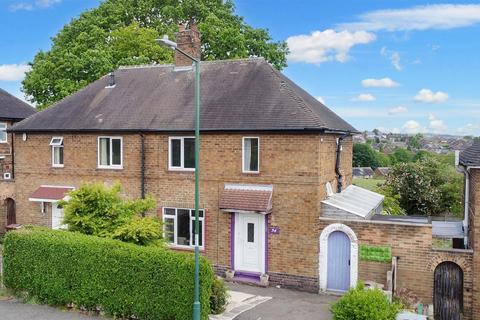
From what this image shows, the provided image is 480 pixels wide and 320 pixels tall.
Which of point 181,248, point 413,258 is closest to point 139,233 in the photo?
point 181,248

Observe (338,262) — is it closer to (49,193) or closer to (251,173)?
(251,173)

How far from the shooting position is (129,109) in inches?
811

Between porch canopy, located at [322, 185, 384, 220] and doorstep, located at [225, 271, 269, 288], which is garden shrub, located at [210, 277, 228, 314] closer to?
doorstep, located at [225, 271, 269, 288]

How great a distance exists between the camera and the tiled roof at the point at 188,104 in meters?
17.5

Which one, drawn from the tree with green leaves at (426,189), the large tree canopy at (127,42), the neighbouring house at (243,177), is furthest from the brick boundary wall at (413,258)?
the large tree canopy at (127,42)

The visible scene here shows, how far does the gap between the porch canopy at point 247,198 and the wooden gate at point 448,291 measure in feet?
19.6

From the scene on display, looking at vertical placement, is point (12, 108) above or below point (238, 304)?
above

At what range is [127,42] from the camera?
108 ft

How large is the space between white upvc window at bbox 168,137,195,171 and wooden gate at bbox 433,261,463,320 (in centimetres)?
962

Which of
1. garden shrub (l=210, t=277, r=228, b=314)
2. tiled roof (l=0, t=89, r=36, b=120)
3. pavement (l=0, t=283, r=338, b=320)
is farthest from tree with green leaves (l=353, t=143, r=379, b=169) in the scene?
garden shrub (l=210, t=277, r=228, b=314)

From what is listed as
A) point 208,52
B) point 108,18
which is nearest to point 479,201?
point 208,52

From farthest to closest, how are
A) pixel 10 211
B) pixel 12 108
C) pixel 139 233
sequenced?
pixel 12 108 → pixel 10 211 → pixel 139 233

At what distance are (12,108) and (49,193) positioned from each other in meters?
13.5

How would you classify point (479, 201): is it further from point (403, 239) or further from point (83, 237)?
point (83, 237)
